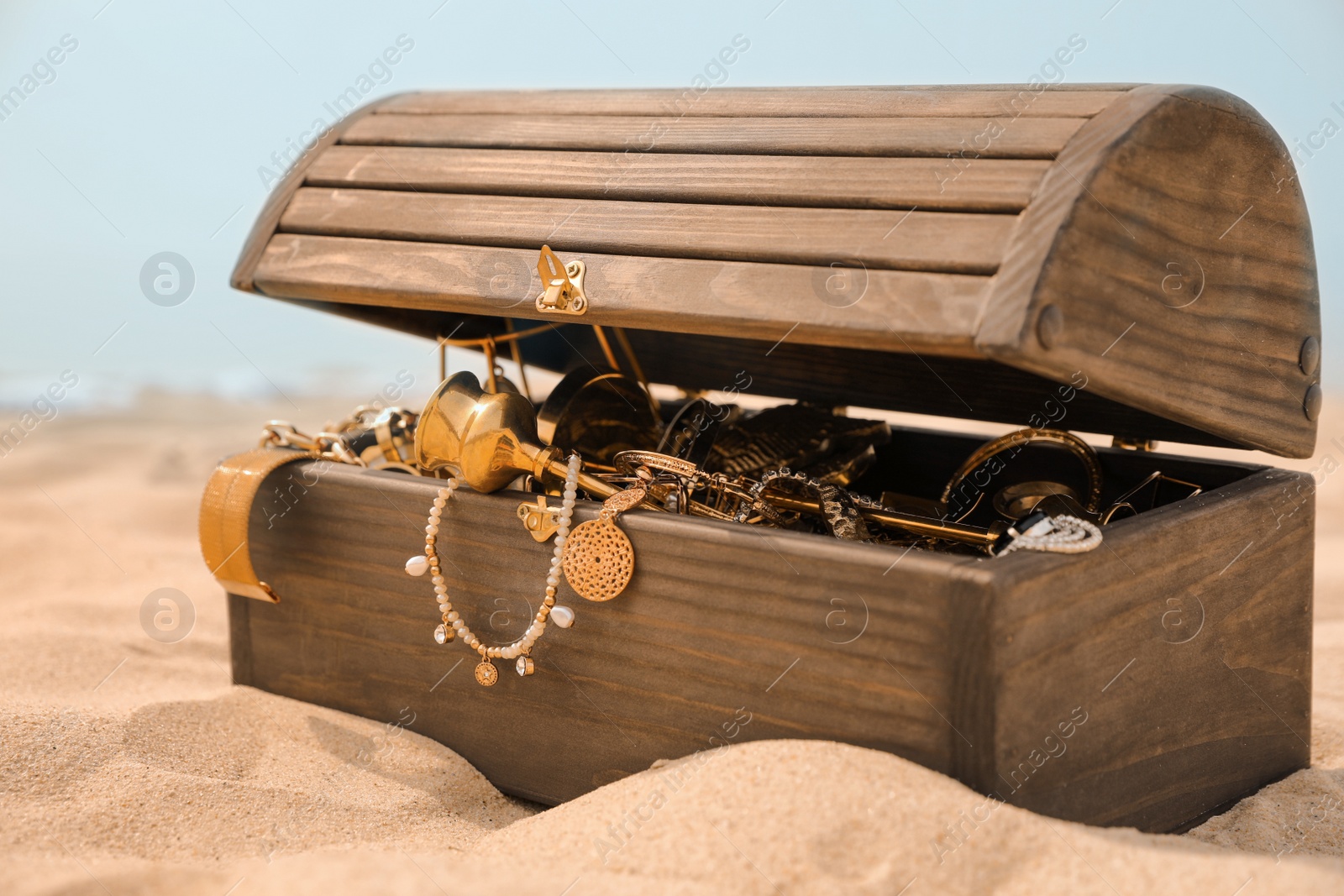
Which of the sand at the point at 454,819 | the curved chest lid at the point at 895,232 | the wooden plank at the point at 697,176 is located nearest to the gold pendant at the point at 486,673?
the sand at the point at 454,819

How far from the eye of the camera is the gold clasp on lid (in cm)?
141

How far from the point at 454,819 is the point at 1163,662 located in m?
0.81

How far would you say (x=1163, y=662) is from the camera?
1284 mm

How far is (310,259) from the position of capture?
5.49 ft

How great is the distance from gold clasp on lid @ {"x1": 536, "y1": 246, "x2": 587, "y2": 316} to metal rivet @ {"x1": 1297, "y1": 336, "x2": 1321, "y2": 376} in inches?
34.4

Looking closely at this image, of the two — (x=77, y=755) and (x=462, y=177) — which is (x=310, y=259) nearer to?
(x=462, y=177)

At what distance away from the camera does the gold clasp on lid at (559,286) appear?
141cm

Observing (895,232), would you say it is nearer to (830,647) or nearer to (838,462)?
(830,647)

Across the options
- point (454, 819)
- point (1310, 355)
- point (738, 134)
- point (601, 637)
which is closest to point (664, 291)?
point (738, 134)

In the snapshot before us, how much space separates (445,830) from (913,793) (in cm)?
55

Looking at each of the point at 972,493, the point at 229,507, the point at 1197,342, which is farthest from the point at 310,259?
the point at 1197,342

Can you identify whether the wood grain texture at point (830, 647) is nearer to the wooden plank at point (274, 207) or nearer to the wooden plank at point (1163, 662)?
the wooden plank at point (1163, 662)

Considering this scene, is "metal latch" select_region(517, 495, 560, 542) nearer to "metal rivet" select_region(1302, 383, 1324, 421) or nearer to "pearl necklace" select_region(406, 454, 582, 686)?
"pearl necklace" select_region(406, 454, 582, 686)

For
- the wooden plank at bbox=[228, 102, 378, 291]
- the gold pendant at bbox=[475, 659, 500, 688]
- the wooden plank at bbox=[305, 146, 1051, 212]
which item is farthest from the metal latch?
the wooden plank at bbox=[228, 102, 378, 291]
